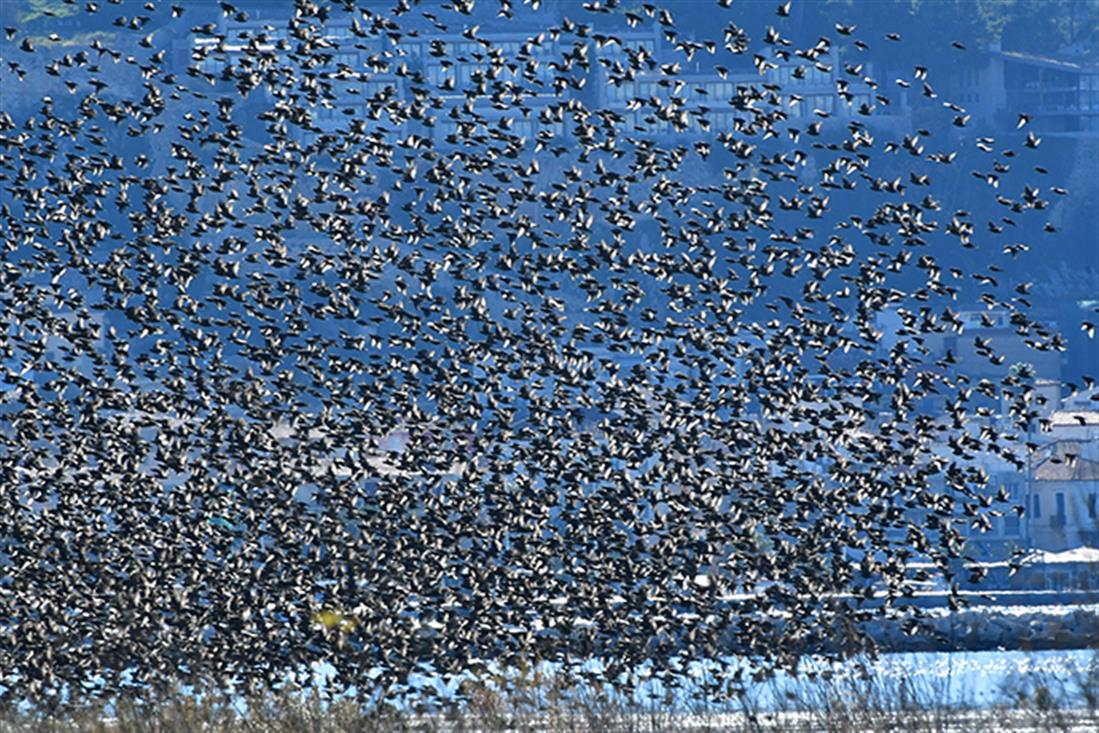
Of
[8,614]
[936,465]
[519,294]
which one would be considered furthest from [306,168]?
[519,294]

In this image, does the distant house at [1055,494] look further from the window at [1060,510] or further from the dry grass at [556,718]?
the dry grass at [556,718]

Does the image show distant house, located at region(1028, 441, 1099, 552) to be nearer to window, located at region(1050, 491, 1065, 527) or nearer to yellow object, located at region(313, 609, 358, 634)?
window, located at region(1050, 491, 1065, 527)

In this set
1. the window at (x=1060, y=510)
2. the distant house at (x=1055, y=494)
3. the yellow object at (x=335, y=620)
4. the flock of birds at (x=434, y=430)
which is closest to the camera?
the flock of birds at (x=434, y=430)

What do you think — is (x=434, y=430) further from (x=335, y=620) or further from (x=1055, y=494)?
(x=1055, y=494)

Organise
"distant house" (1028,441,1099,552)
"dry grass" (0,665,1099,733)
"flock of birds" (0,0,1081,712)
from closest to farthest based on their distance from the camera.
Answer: "dry grass" (0,665,1099,733) < "flock of birds" (0,0,1081,712) < "distant house" (1028,441,1099,552)

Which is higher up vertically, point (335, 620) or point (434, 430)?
point (434, 430)

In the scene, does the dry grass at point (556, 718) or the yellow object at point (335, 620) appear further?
Answer: the yellow object at point (335, 620)

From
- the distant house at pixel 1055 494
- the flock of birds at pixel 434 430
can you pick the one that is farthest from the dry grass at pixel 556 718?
the distant house at pixel 1055 494

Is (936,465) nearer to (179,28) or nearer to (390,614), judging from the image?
(390,614)

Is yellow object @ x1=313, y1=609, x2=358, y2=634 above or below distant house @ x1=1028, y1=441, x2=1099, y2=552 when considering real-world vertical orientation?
below

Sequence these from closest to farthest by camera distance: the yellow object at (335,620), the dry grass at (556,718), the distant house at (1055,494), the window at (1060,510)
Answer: the dry grass at (556,718)
the yellow object at (335,620)
the distant house at (1055,494)
the window at (1060,510)

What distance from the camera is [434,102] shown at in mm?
32469

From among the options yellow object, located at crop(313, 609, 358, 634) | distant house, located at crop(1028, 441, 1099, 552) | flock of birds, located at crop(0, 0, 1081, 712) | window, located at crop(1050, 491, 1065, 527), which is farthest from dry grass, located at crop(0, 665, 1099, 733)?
window, located at crop(1050, 491, 1065, 527)

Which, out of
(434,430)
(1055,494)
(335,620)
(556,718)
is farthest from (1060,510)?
(556,718)
